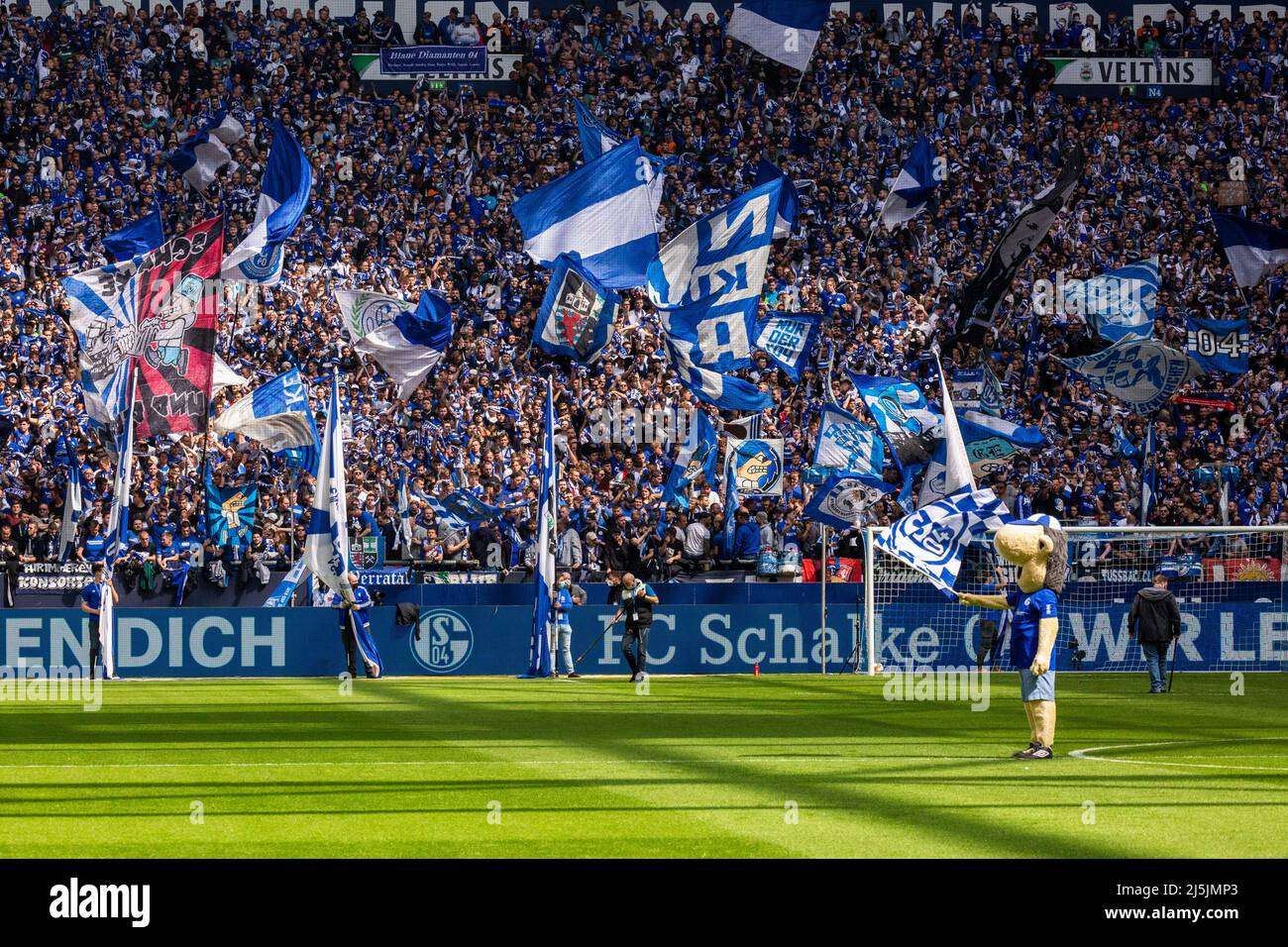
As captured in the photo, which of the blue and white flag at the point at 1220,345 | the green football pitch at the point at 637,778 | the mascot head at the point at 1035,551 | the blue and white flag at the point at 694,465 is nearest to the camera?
the green football pitch at the point at 637,778

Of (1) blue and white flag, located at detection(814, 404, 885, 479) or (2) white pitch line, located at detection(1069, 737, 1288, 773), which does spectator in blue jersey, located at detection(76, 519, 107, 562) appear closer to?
(1) blue and white flag, located at detection(814, 404, 885, 479)

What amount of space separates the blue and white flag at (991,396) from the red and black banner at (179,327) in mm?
16355

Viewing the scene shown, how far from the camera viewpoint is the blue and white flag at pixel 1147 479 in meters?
36.7

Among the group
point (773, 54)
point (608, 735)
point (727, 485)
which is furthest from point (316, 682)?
point (773, 54)

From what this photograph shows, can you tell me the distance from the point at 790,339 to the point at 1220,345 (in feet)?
36.5

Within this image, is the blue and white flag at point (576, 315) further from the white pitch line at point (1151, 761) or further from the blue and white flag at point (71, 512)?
the white pitch line at point (1151, 761)

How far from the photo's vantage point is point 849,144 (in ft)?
152

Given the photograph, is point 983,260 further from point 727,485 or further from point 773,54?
point 727,485

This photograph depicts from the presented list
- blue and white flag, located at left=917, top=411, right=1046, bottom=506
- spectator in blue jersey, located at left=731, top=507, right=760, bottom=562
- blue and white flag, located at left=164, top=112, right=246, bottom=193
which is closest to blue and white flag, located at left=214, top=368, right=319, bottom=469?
spectator in blue jersey, located at left=731, top=507, right=760, bottom=562

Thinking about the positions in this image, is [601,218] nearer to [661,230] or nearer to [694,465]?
[694,465]

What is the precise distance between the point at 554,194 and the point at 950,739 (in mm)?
17958

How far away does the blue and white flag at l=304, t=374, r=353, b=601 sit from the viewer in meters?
29.3

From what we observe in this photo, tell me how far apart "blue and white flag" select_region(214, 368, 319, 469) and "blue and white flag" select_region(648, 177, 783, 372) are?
22.3 ft

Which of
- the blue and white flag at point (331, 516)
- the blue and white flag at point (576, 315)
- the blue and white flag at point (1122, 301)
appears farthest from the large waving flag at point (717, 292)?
the blue and white flag at point (1122, 301)
